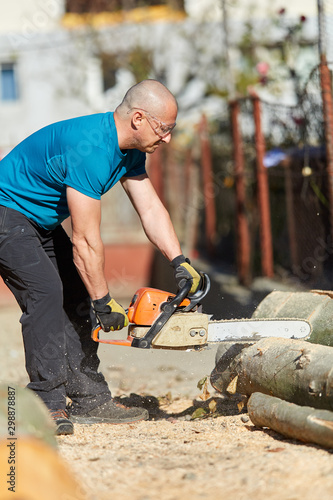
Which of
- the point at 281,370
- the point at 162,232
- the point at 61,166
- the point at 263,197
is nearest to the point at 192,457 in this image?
the point at 281,370

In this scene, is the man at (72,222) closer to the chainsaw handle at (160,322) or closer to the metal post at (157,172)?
the chainsaw handle at (160,322)

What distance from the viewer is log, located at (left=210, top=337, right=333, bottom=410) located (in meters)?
3.03

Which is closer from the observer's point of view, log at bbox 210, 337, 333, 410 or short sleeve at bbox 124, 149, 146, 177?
log at bbox 210, 337, 333, 410

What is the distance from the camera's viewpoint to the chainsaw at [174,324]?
3.38 m

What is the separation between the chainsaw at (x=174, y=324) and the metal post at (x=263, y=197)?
12.7 feet

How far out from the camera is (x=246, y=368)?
3.67 metres

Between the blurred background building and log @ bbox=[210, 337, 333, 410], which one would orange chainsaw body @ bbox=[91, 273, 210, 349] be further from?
the blurred background building

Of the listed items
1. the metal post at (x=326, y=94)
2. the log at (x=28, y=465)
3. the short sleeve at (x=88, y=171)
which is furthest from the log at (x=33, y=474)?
the metal post at (x=326, y=94)

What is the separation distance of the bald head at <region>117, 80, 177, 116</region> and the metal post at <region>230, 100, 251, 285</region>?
15.2ft

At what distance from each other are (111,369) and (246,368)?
2307 mm

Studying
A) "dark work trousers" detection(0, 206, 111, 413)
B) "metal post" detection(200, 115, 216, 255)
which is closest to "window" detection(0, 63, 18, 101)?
"metal post" detection(200, 115, 216, 255)

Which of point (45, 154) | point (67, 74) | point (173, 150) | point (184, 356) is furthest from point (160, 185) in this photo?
point (67, 74)

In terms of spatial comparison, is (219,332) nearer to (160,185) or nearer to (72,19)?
(160,185)

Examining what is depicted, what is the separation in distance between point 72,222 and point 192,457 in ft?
4.33
